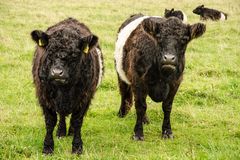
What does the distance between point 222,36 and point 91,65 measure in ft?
38.3

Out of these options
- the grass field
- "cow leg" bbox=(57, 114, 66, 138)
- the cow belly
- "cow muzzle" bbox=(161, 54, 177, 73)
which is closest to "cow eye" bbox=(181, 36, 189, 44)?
"cow muzzle" bbox=(161, 54, 177, 73)

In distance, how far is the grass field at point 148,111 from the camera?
23.3 ft

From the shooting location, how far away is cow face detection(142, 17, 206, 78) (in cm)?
712

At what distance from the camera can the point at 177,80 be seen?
7.96 m

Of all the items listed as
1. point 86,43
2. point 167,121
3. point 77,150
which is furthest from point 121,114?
point 86,43

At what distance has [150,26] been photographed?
7.45 m

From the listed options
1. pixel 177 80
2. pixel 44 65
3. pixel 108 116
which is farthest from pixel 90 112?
pixel 44 65

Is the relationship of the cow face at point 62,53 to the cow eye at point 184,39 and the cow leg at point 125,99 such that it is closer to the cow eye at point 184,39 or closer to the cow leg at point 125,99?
the cow eye at point 184,39

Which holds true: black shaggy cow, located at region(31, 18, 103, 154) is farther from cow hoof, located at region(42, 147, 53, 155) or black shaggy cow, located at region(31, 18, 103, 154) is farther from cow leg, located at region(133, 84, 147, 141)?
cow leg, located at region(133, 84, 147, 141)

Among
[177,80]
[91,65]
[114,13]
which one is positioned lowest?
[114,13]

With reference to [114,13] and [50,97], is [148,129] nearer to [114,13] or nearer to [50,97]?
[50,97]

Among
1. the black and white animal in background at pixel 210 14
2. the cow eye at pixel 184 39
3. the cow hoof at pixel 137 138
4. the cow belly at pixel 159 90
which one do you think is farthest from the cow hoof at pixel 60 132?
the black and white animal in background at pixel 210 14

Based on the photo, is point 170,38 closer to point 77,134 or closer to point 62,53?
point 62,53

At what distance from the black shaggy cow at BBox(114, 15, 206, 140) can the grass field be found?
51 cm
